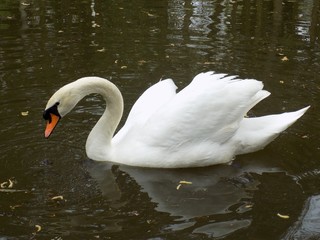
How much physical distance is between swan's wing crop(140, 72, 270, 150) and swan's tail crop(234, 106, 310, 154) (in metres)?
0.22

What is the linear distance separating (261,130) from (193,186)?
3.73ft

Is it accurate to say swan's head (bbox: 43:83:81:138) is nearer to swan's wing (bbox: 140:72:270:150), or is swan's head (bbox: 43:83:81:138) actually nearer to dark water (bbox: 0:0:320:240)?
dark water (bbox: 0:0:320:240)

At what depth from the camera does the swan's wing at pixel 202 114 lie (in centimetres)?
661

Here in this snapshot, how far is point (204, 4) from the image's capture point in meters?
15.2

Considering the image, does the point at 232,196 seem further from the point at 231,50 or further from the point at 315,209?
the point at 231,50

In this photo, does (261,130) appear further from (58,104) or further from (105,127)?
(58,104)

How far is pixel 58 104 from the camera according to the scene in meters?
6.47

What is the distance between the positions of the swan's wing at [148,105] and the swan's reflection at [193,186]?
1.67 ft

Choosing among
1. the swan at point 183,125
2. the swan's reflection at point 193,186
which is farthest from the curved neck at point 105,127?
the swan's reflection at point 193,186

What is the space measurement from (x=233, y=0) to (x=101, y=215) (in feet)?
35.9

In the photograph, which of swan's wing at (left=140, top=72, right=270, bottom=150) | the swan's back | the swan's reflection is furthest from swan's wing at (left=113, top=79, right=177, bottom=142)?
the swan's reflection

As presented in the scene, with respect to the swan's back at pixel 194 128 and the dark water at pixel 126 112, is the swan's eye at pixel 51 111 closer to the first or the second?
the dark water at pixel 126 112

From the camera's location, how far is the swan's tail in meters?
7.05

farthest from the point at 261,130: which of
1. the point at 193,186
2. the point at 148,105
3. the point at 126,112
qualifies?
the point at 126,112
